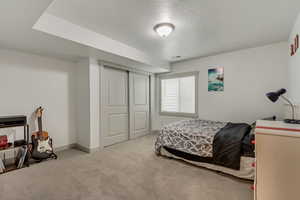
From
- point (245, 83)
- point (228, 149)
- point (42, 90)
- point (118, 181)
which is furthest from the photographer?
point (245, 83)

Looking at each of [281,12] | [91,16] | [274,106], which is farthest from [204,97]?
[91,16]

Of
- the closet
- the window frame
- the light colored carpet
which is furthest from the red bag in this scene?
the window frame

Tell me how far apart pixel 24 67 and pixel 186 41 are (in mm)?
3356

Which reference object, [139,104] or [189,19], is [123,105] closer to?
[139,104]

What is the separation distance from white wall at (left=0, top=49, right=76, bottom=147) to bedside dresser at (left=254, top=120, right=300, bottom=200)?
369 centimetres

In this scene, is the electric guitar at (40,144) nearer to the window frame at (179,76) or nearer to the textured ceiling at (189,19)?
the textured ceiling at (189,19)

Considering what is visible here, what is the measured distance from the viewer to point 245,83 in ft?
11.1

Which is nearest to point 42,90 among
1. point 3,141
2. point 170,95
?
point 3,141

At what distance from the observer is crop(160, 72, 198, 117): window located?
425cm

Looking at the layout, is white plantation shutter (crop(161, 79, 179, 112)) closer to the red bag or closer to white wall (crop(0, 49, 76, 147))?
white wall (crop(0, 49, 76, 147))

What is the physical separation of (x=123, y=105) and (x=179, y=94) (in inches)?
72.9

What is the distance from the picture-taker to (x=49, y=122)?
3.11 metres

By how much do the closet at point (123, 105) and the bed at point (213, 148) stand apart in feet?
4.52

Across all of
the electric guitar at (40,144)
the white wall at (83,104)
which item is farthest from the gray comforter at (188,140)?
the electric guitar at (40,144)
